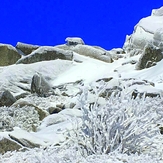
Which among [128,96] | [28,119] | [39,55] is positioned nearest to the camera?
[128,96]

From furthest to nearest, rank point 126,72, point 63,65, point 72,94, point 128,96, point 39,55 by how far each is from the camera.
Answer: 1. point 39,55
2. point 63,65
3. point 126,72
4. point 72,94
5. point 128,96

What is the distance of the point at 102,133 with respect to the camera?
390 centimetres

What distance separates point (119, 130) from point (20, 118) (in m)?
3.71

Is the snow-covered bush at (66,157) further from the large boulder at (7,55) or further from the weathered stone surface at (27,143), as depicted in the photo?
the large boulder at (7,55)

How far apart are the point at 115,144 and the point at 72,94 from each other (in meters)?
8.51

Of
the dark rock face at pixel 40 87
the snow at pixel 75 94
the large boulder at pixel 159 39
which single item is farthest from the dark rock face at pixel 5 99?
the large boulder at pixel 159 39

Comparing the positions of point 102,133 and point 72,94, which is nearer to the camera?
point 102,133

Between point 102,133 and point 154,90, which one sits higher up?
point 154,90

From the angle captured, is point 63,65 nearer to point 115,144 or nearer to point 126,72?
point 126,72

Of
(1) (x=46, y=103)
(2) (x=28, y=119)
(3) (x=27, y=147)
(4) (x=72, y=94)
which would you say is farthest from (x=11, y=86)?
(3) (x=27, y=147)

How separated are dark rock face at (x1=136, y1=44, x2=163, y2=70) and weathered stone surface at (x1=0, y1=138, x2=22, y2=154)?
900cm

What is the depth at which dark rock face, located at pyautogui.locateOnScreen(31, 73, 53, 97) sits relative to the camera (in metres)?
12.8

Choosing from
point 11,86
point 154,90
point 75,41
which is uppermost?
point 75,41

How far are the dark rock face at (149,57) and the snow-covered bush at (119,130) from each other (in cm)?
921
